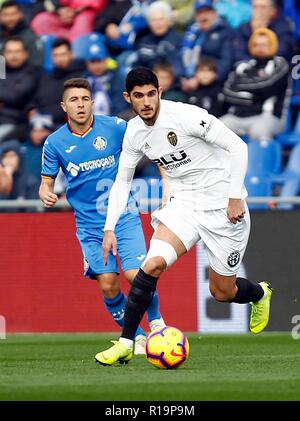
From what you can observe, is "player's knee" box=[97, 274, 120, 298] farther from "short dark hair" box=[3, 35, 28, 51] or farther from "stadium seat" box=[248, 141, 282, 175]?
"short dark hair" box=[3, 35, 28, 51]

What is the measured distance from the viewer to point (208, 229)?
9.20 m

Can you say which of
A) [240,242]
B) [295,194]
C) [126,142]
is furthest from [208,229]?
[295,194]

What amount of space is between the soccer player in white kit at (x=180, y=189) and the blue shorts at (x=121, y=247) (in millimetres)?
816

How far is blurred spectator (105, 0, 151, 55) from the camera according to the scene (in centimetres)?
1546

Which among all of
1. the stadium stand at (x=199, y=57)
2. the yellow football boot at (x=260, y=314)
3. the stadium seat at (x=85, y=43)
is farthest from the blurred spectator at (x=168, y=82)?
the yellow football boot at (x=260, y=314)

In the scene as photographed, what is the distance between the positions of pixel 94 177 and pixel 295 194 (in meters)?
4.26

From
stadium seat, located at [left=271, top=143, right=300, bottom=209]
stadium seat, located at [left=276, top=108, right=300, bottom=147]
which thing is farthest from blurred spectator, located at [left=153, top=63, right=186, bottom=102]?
stadium seat, located at [left=271, top=143, right=300, bottom=209]

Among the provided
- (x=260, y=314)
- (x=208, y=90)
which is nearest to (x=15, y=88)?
(x=208, y=90)

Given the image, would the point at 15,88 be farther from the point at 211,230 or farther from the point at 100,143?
the point at 211,230

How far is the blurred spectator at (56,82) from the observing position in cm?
1512

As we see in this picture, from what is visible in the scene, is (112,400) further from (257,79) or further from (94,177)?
(257,79)

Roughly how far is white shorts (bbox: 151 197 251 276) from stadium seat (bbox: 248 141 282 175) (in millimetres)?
4662

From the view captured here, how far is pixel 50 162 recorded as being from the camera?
10305 mm

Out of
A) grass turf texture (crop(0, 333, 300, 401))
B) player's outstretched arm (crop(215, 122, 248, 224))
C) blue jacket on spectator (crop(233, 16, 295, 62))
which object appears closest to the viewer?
grass turf texture (crop(0, 333, 300, 401))
